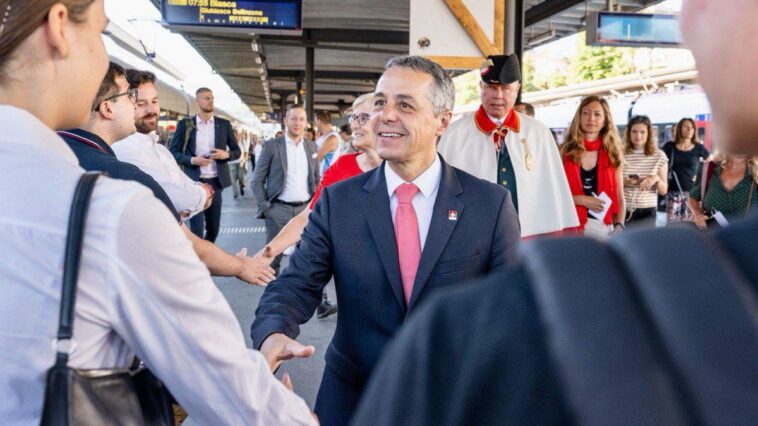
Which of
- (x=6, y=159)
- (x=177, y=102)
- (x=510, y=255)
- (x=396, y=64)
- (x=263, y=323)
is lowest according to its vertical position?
(x=263, y=323)

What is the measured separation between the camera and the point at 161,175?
4082 mm

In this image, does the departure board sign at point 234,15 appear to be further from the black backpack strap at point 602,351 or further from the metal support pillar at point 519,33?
the black backpack strap at point 602,351

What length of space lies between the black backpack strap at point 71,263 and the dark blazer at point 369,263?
0.96m

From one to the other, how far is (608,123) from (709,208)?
1208mm

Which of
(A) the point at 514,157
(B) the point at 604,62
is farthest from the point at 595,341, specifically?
(B) the point at 604,62

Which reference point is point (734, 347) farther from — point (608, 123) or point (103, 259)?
point (608, 123)

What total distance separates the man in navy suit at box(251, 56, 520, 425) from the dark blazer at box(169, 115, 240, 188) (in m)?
6.59

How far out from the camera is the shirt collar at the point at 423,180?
2369mm

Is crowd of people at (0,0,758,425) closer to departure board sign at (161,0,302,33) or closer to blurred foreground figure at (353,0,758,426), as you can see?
blurred foreground figure at (353,0,758,426)

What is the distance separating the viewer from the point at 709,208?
19.6 ft

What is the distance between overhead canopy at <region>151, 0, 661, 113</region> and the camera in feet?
44.8

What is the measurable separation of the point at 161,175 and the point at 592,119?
3726 mm

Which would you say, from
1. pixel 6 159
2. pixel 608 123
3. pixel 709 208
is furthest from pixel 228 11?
pixel 6 159

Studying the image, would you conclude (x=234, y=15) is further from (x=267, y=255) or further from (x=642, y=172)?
(x=267, y=255)
